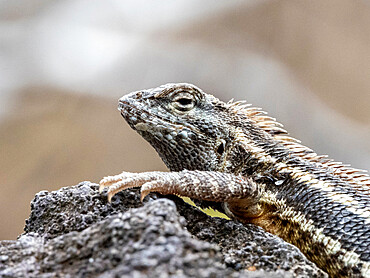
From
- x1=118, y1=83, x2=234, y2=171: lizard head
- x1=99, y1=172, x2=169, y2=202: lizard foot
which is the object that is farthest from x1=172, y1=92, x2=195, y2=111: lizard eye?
x1=99, y1=172, x2=169, y2=202: lizard foot

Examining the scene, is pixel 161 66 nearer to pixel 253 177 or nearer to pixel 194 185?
pixel 253 177

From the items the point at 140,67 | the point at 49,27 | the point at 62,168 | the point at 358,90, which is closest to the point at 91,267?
the point at 62,168

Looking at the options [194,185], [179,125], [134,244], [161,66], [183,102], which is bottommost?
[134,244]

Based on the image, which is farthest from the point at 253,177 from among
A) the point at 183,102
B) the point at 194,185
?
the point at 183,102

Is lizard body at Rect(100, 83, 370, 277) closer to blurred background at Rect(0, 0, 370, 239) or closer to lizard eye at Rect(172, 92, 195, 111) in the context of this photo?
lizard eye at Rect(172, 92, 195, 111)

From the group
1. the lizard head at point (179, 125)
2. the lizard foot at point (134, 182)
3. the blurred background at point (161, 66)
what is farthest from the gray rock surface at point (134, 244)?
the blurred background at point (161, 66)
